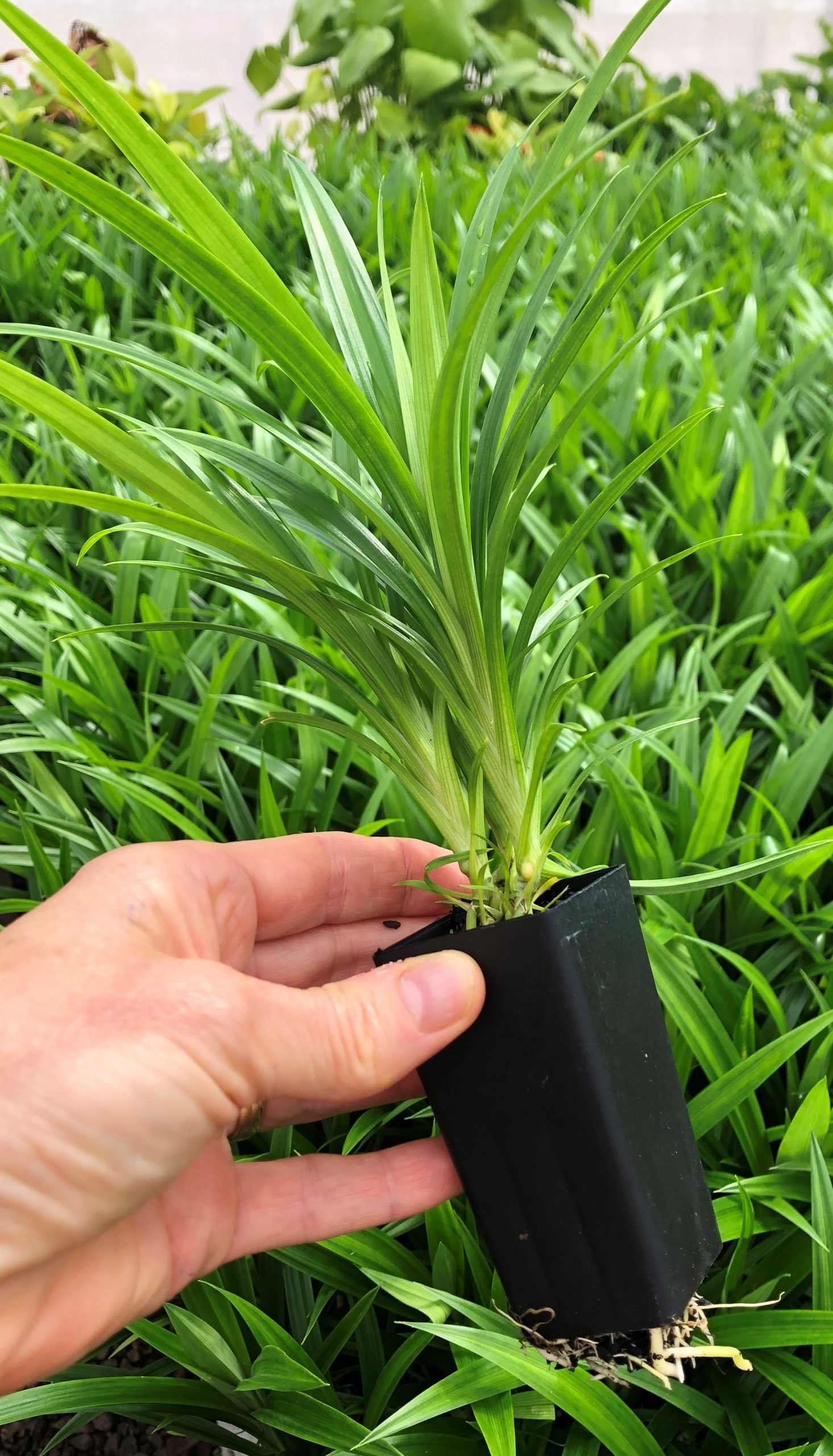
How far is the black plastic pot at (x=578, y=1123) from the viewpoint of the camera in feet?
1.70

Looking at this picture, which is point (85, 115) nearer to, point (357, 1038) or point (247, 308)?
point (247, 308)

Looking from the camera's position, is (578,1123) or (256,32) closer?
(578,1123)

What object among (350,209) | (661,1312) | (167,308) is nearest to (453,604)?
(661,1312)

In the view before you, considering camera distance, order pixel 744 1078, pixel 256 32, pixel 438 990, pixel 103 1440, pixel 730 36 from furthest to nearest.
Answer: pixel 730 36
pixel 256 32
pixel 103 1440
pixel 744 1078
pixel 438 990

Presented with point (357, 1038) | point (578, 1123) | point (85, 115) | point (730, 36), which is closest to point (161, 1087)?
point (357, 1038)

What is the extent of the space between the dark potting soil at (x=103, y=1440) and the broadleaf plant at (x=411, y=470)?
51 centimetres

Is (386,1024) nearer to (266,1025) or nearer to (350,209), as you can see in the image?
(266,1025)

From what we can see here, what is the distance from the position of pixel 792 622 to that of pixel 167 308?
49.8 inches

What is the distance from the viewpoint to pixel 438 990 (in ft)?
1.71

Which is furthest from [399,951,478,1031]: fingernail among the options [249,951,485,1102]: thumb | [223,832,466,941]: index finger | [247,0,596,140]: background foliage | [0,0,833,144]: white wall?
[0,0,833,144]: white wall

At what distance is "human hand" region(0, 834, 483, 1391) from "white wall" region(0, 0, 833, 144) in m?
4.53

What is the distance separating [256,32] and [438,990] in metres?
5.50

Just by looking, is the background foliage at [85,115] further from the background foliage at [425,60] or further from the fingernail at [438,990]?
the fingernail at [438,990]

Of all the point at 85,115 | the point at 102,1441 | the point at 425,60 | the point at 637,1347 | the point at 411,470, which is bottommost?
the point at 102,1441
